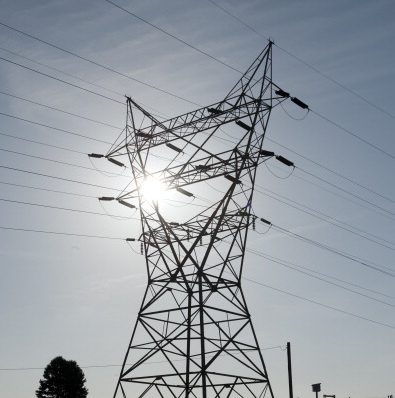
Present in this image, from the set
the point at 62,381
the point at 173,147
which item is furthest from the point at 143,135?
the point at 62,381

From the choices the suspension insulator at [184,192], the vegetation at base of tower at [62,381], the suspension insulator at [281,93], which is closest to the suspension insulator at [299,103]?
the suspension insulator at [281,93]

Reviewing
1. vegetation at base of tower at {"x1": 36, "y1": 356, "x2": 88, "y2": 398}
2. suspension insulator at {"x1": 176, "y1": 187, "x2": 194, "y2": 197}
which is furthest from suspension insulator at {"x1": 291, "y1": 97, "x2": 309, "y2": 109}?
vegetation at base of tower at {"x1": 36, "y1": 356, "x2": 88, "y2": 398}

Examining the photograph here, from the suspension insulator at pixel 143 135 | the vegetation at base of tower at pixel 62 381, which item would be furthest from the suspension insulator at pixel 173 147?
the vegetation at base of tower at pixel 62 381

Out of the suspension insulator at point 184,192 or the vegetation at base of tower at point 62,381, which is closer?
the suspension insulator at point 184,192

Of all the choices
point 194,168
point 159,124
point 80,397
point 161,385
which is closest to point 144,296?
point 161,385

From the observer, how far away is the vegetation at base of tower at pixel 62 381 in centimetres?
6950

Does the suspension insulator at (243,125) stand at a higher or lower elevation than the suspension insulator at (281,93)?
lower

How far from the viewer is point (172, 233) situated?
2941 centimetres

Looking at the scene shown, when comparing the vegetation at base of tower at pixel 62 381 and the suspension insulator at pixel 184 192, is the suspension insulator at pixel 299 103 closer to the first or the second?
the suspension insulator at pixel 184 192

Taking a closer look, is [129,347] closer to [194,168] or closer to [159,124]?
[194,168]

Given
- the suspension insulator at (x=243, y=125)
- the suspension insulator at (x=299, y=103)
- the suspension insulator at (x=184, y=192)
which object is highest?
the suspension insulator at (x=299, y=103)

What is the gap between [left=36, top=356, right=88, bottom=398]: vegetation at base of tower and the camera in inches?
2736

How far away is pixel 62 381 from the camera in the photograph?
7031 centimetres

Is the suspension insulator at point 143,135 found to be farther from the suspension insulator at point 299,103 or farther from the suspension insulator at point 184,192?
the suspension insulator at point 299,103
